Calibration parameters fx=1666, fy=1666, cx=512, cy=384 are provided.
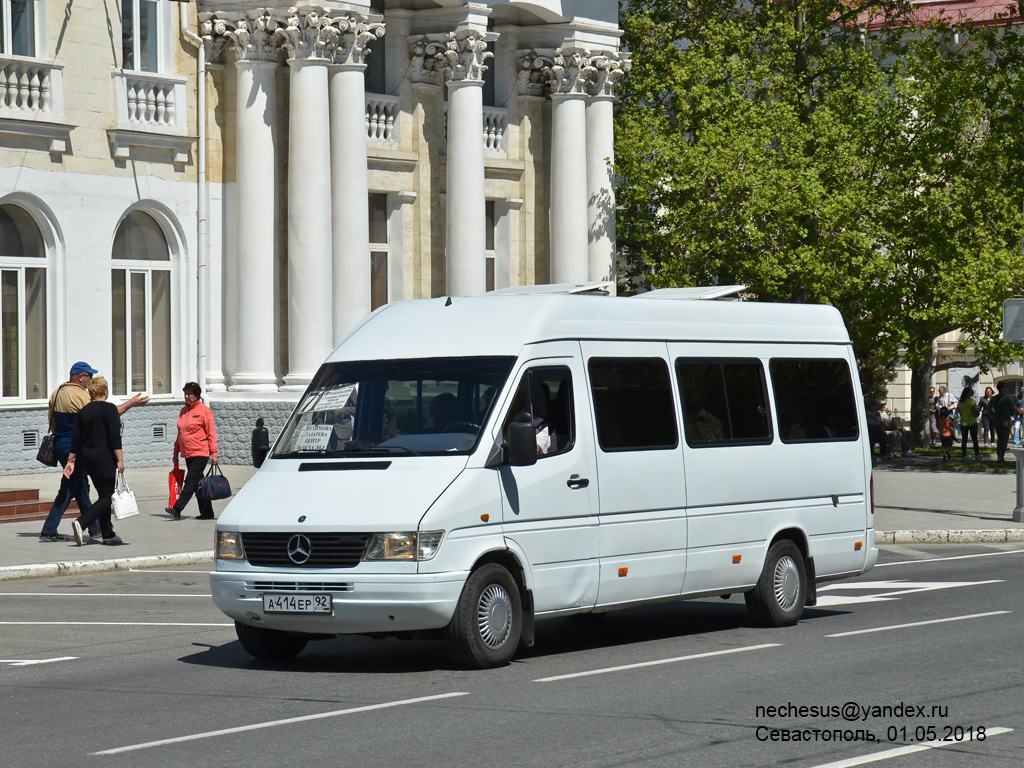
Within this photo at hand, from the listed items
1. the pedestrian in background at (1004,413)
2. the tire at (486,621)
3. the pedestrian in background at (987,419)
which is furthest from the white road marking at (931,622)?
the pedestrian in background at (987,419)

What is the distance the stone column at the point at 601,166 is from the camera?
37312 millimetres

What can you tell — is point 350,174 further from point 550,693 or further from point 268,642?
point 550,693

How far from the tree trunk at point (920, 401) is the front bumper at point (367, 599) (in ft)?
108

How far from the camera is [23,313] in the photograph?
27.8 m

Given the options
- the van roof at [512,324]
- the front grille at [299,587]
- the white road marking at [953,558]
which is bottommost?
the white road marking at [953,558]

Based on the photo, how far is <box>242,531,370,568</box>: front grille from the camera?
32.5ft

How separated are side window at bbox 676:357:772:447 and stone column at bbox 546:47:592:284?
2420cm

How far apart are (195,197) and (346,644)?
20.3m

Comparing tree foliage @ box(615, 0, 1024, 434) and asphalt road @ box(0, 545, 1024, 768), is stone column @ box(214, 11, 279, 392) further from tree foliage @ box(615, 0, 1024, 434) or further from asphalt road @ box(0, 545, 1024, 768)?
asphalt road @ box(0, 545, 1024, 768)

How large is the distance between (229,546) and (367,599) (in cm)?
113

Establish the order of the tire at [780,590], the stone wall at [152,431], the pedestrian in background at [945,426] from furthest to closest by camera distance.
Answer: the pedestrian in background at [945,426], the stone wall at [152,431], the tire at [780,590]

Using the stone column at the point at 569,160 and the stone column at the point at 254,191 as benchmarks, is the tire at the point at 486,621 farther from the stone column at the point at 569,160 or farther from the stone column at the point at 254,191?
the stone column at the point at 569,160

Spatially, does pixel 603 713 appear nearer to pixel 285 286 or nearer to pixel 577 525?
pixel 577 525

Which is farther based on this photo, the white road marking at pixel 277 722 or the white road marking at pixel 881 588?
the white road marking at pixel 881 588
